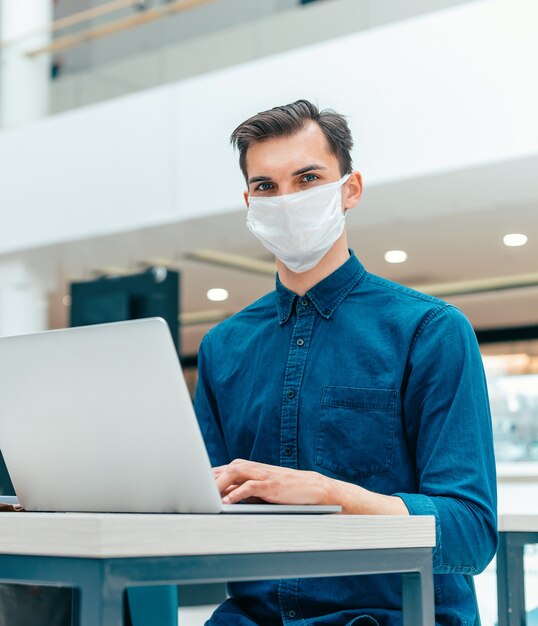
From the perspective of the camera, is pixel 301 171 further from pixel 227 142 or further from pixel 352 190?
pixel 227 142

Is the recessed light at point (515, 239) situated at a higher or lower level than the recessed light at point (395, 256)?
lower

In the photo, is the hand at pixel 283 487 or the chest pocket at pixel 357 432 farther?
the chest pocket at pixel 357 432

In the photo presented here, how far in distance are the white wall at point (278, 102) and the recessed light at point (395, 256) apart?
2150 millimetres

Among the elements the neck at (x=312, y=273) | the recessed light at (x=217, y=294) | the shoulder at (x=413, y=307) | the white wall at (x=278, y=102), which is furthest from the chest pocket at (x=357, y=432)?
the recessed light at (x=217, y=294)

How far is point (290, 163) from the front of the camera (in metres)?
1.64

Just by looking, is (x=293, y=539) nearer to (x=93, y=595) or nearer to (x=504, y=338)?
(x=93, y=595)

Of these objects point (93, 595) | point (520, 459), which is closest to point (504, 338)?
point (520, 459)

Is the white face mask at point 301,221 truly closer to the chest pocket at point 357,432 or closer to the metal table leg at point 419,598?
the chest pocket at point 357,432

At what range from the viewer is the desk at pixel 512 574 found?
6.43ft

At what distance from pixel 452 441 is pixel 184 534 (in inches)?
21.2

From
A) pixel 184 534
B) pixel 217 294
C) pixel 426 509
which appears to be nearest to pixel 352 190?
pixel 426 509

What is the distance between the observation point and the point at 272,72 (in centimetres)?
674

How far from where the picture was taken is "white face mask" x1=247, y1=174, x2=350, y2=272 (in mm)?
1656

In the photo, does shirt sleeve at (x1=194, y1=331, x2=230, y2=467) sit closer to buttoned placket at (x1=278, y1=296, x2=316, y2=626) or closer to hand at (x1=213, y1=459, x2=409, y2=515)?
buttoned placket at (x1=278, y1=296, x2=316, y2=626)
